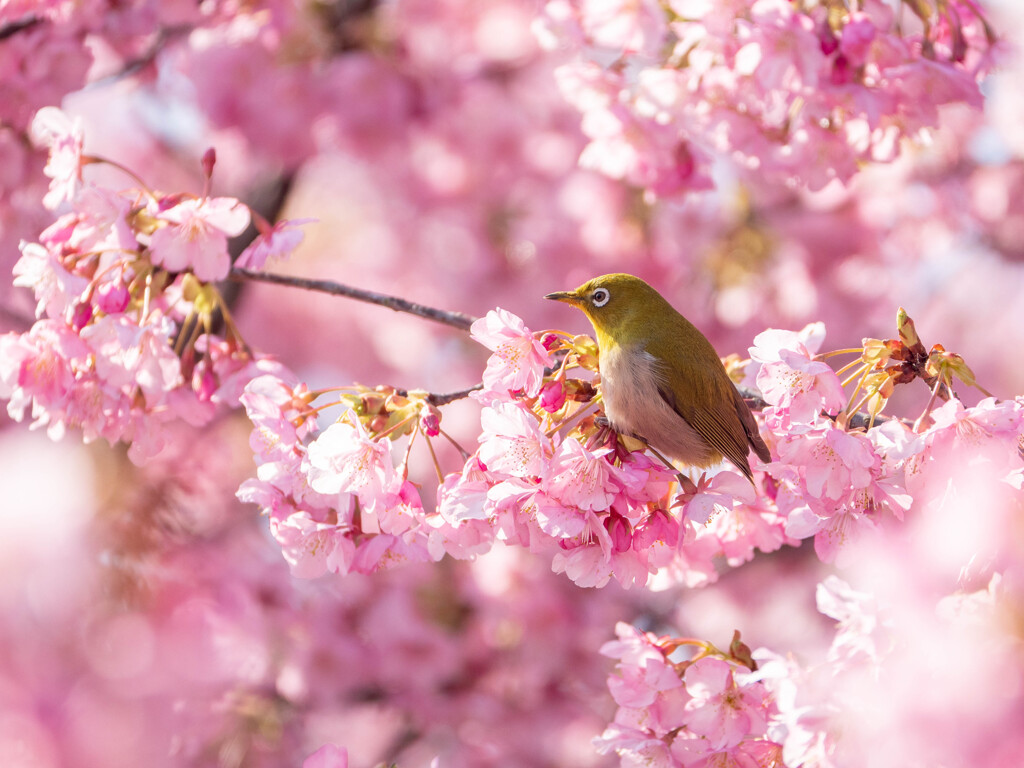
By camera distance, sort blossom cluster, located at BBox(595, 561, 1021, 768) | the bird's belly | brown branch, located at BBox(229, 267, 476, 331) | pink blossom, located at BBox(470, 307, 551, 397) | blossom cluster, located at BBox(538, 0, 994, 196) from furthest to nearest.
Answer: blossom cluster, located at BBox(538, 0, 994, 196) → brown branch, located at BBox(229, 267, 476, 331) → the bird's belly → pink blossom, located at BBox(470, 307, 551, 397) → blossom cluster, located at BBox(595, 561, 1021, 768)

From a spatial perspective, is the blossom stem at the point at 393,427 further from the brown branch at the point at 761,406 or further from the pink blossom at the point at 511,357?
the brown branch at the point at 761,406

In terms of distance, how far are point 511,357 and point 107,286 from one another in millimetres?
927

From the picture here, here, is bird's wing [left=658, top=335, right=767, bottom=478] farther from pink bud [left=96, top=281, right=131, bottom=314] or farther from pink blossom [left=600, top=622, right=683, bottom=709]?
pink bud [left=96, top=281, right=131, bottom=314]

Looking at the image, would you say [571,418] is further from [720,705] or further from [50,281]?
[50,281]

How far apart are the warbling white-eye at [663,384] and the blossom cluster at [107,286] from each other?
0.76 m

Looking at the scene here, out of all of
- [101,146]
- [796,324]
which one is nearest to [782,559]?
[796,324]

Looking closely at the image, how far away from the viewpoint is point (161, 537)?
3.92 meters

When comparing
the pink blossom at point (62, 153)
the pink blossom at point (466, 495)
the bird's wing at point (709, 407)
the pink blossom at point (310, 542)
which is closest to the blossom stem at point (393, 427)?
the pink blossom at point (466, 495)

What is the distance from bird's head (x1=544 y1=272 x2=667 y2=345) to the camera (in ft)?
6.29

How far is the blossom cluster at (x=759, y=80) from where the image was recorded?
2260 millimetres

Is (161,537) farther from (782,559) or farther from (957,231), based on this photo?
(957,231)

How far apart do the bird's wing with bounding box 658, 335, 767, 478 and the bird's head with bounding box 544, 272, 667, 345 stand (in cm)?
12

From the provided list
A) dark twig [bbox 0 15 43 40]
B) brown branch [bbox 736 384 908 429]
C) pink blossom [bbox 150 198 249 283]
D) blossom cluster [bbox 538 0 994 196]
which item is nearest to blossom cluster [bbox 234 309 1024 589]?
brown branch [bbox 736 384 908 429]

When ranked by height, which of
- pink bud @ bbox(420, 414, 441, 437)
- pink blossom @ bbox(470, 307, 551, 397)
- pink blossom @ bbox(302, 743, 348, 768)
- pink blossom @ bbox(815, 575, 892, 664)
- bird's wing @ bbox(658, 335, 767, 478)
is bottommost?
pink blossom @ bbox(815, 575, 892, 664)
